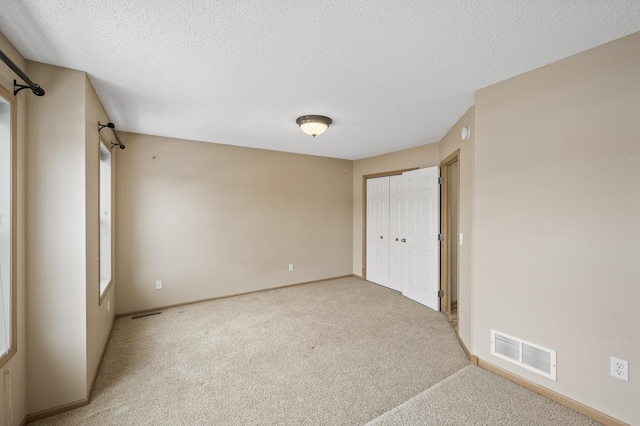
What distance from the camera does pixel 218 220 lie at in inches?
161

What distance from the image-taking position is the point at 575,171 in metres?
1.82

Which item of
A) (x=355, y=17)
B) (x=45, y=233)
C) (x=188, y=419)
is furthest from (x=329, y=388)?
(x=355, y=17)

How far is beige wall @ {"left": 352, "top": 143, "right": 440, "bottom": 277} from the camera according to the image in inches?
162

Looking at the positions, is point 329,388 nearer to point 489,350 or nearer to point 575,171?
point 489,350

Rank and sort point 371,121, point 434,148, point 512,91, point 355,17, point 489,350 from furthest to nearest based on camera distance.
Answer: point 434,148 → point 371,121 → point 489,350 → point 512,91 → point 355,17

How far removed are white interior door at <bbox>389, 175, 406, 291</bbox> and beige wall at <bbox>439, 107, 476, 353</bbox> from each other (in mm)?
1621

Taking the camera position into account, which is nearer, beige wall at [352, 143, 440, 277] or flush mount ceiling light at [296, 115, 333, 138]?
flush mount ceiling light at [296, 115, 333, 138]

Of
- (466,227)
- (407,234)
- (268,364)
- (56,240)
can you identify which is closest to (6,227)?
(56,240)

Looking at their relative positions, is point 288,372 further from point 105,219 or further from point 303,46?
point 105,219

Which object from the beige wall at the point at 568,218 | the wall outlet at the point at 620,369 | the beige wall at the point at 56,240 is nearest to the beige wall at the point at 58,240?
the beige wall at the point at 56,240

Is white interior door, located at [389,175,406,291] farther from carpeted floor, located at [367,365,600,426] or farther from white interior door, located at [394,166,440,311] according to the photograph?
carpeted floor, located at [367,365,600,426]

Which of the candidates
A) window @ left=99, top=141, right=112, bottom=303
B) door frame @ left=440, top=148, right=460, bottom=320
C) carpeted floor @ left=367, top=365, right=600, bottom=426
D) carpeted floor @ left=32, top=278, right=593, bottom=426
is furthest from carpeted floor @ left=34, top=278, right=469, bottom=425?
window @ left=99, top=141, right=112, bottom=303

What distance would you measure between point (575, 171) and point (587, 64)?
0.70 metres

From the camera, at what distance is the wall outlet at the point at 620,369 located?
5.32ft
